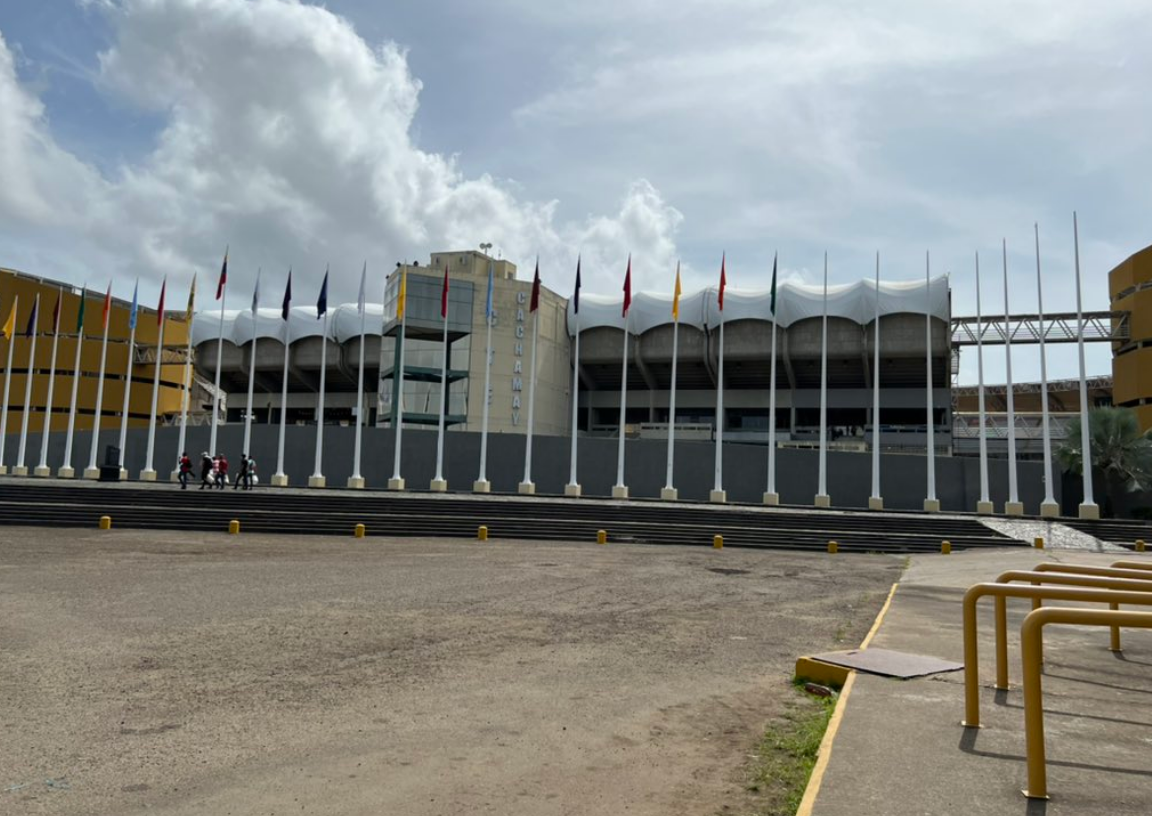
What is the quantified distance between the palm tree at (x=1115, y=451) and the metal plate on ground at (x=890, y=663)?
1410 inches

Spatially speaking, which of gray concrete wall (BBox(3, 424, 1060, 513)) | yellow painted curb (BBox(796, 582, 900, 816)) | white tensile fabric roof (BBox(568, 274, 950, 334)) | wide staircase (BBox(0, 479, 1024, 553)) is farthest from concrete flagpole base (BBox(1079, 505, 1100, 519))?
yellow painted curb (BBox(796, 582, 900, 816))

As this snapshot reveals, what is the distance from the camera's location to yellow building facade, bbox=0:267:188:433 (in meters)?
64.3

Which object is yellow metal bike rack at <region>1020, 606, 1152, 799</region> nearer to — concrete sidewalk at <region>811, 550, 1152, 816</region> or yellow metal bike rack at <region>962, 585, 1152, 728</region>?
concrete sidewalk at <region>811, 550, 1152, 816</region>

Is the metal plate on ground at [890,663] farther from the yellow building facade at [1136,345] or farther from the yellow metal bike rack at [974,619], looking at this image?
the yellow building facade at [1136,345]

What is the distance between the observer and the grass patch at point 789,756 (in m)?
4.21

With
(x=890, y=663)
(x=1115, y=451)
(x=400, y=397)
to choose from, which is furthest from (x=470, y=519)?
(x=1115, y=451)

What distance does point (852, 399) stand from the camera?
5969 centimetres

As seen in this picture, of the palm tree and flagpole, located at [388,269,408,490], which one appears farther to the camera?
flagpole, located at [388,269,408,490]

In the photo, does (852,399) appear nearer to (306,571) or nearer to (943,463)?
(943,463)

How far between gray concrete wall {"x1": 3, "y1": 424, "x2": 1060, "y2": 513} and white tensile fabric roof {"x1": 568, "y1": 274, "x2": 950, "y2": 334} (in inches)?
583

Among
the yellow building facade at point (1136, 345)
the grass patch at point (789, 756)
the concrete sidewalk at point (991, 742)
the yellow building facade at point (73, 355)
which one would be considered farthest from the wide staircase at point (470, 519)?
the yellow building facade at point (73, 355)

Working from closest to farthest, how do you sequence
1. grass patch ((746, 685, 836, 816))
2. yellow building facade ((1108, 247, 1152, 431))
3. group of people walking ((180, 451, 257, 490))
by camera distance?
grass patch ((746, 685, 836, 816)), group of people walking ((180, 451, 257, 490)), yellow building facade ((1108, 247, 1152, 431))

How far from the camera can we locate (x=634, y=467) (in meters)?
42.2

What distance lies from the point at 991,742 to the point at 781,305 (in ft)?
175
